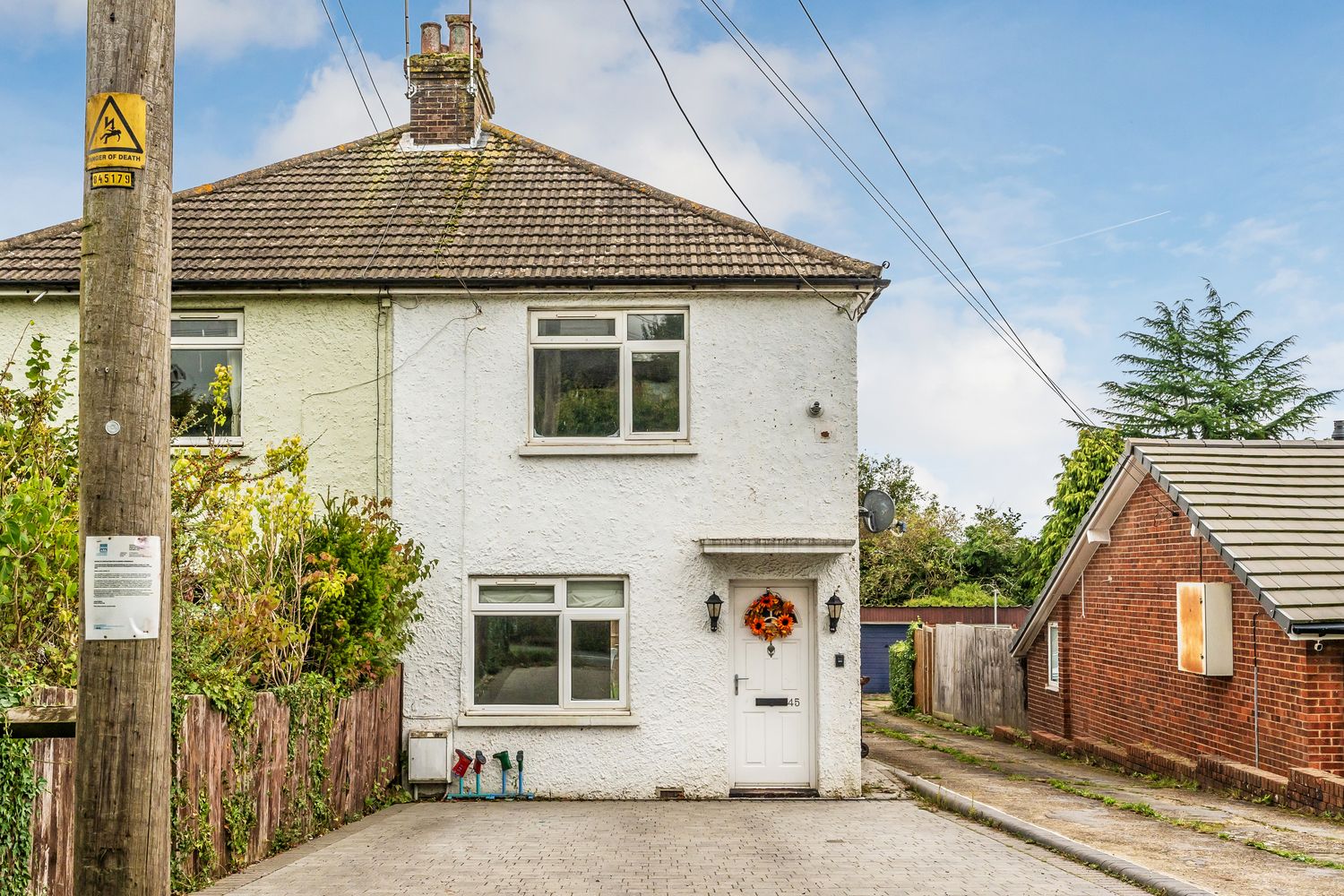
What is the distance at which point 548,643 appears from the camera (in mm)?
13141

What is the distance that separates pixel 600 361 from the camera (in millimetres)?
13414

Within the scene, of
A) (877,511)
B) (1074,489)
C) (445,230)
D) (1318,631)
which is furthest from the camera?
(1074,489)

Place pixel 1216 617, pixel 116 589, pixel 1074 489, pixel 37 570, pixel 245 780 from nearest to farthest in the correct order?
1. pixel 116 589
2. pixel 37 570
3. pixel 245 780
4. pixel 1216 617
5. pixel 1074 489

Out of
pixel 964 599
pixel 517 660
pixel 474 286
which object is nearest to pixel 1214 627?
pixel 517 660

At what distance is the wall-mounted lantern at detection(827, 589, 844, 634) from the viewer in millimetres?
12920

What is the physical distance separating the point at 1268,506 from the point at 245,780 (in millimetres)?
10937

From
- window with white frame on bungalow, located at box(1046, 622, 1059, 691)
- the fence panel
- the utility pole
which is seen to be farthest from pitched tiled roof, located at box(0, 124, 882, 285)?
the fence panel

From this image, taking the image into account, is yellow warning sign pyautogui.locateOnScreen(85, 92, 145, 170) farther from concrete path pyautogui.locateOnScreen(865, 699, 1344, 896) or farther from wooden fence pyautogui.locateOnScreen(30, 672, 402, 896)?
concrete path pyautogui.locateOnScreen(865, 699, 1344, 896)

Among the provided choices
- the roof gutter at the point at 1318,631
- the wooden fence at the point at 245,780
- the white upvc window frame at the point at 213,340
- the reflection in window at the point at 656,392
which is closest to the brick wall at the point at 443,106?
the white upvc window frame at the point at 213,340

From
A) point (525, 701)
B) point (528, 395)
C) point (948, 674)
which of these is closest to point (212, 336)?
point (528, 395)

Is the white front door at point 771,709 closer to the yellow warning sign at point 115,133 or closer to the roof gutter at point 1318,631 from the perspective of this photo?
the roof gutter at point 1318,631

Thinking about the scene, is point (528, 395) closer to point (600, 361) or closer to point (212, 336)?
point (600, 361)

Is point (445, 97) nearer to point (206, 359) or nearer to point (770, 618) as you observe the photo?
point (206, 359)

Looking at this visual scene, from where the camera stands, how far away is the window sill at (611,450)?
13141 millimetres
